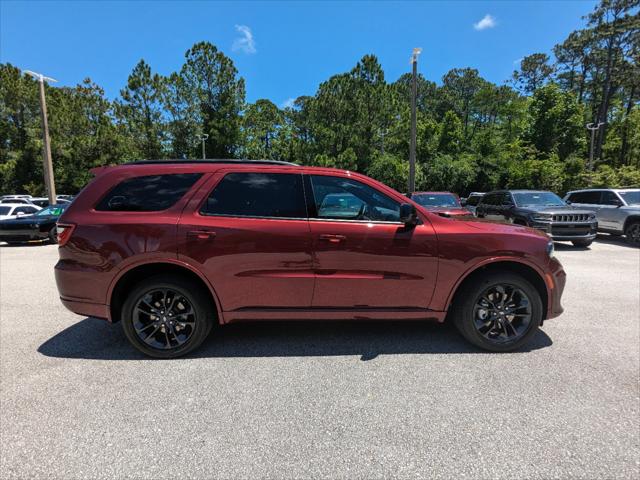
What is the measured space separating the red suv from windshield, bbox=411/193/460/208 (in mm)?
7365

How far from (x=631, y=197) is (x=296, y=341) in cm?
1363

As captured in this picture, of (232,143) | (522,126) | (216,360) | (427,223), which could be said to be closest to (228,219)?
(216,360)

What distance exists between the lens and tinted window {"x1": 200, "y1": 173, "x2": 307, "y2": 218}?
11.2 feet

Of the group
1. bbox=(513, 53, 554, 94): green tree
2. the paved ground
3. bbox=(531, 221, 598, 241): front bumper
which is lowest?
the paved ground

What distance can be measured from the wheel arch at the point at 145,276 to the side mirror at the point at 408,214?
196cm

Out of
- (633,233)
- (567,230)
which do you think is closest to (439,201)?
(567,230)

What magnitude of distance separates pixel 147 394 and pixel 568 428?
3.16 m

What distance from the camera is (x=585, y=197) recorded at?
13.1m

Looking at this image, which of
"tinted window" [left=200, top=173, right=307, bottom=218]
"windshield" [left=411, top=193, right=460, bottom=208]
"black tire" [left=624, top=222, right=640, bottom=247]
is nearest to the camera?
"tinted window" [left=200, top=173, right=307, bottom=218]

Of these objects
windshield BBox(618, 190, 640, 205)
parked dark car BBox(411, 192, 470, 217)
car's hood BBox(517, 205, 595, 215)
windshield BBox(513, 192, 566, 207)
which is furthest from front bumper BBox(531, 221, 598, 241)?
windshield BBox(618, 190, 640, 205)

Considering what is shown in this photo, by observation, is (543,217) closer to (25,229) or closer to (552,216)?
(552,216)

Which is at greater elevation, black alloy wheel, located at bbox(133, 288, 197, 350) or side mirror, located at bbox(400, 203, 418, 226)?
side mirror, located at bbox(400, 203, 418, 226)

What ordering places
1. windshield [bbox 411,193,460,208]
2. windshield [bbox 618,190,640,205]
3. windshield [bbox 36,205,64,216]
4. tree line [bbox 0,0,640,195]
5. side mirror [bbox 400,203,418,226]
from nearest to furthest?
side mirror [bbox 400,203,418,226] → windshield [bbox 411,193,460,208] → windshield [bbox 618,190,640,205] → windshield [bbox 36,205,64,216] → tree line [bbox 0,0,640,195]

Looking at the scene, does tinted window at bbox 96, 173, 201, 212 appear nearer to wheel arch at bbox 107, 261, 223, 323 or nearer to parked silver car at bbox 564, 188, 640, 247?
wheel arch at bbox 107, 261, 223, 323
